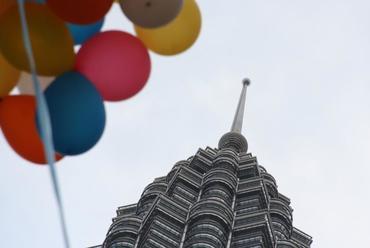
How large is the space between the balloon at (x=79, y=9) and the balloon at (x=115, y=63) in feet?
1.79

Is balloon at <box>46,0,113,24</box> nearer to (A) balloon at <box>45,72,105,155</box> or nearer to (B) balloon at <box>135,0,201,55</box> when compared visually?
(A) balloon at <box>45,72,105,155</box>

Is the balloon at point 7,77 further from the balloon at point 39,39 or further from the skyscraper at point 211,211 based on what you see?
the skyscraper at point 211,211

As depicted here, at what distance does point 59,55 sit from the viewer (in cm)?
738

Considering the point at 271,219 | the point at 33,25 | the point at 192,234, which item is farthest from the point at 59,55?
the point at 271,219

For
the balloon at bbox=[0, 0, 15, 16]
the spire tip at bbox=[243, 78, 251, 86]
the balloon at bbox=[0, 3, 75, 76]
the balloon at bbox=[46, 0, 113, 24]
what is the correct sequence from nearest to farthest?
the balloon at bbox=[0, 3, 75, 76] → the balloon at bbox=[46, 0, 113, 24] → the balloon at bbox=[0, 0, 15, 16] → the spire tip at bbox=[243, 78, 251, 86]

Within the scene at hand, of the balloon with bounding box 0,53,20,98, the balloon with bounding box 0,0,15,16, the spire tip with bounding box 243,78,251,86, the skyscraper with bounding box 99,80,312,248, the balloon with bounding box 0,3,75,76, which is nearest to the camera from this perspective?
the balloon with bounding box 0,3,75,76

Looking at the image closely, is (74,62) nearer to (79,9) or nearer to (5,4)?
(79,9)

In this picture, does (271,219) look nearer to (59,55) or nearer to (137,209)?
(137,209)

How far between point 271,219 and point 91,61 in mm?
74193

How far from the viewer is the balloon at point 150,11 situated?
7844 millimetres

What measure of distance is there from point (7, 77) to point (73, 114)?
39.8 inches

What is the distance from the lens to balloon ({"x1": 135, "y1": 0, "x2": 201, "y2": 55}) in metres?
8.68

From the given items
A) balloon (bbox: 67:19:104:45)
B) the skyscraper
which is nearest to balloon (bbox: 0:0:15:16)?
balloon (bbox: 67:19:104:45)

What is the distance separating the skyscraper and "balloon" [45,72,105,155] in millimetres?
61132
